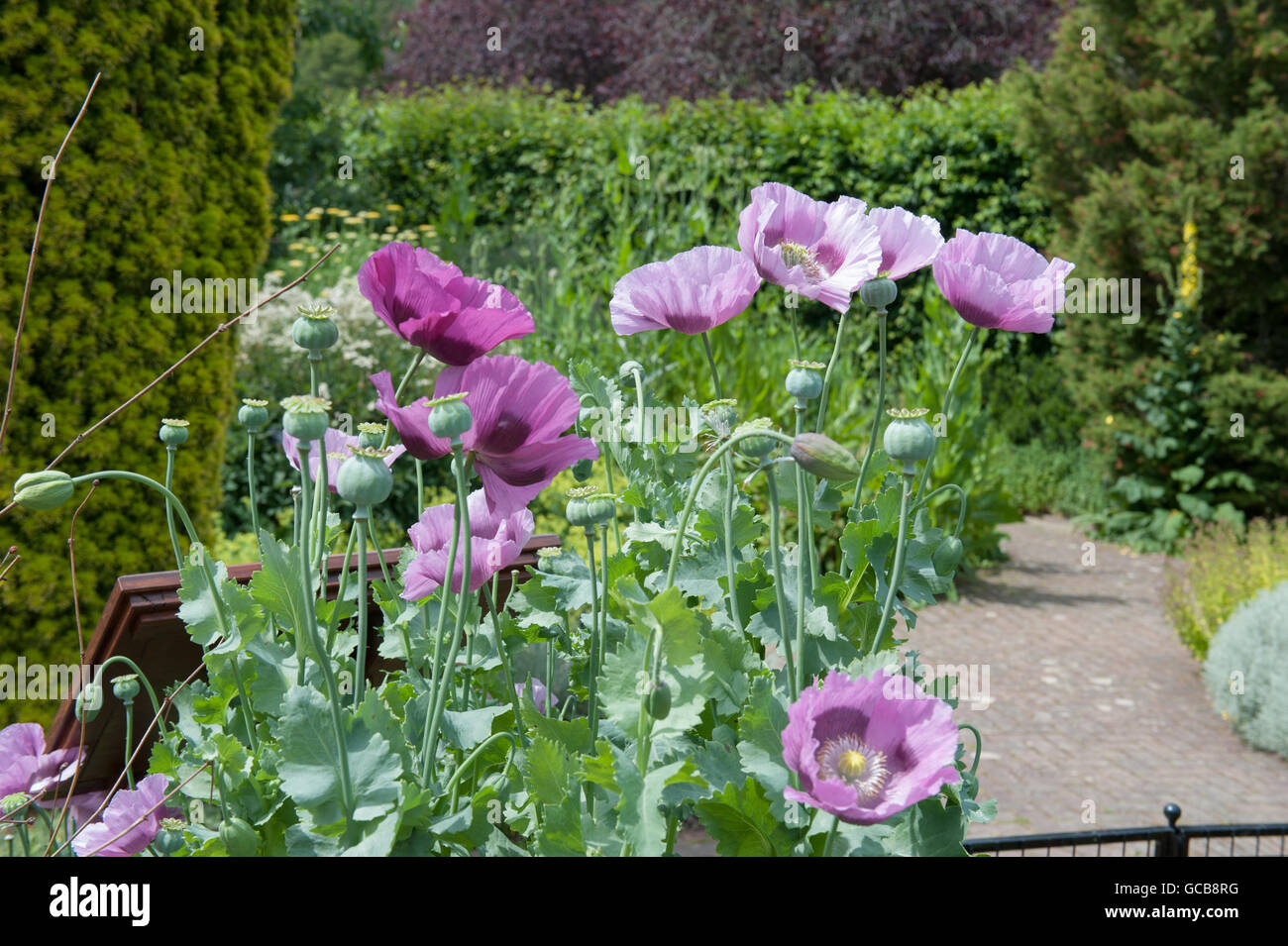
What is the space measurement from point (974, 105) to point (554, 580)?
368 inches

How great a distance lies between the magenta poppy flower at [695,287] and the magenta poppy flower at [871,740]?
325 millimetres

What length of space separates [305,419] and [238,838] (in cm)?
26

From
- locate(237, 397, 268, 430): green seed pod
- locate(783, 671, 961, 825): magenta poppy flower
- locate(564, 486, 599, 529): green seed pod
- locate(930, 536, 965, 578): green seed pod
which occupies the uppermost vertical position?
locate(237, 397, 268, 430): green seed pod

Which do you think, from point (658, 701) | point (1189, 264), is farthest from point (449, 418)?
point (1189, 264)

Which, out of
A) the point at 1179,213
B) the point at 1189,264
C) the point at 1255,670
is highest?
the point at 1179,213

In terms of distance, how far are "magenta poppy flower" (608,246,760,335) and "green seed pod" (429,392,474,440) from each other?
27 cm

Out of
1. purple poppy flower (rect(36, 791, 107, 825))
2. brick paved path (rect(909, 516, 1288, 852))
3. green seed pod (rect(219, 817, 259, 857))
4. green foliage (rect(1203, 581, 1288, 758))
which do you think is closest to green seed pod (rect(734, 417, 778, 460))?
green seed pod (rect(219, 817, 259, 857))

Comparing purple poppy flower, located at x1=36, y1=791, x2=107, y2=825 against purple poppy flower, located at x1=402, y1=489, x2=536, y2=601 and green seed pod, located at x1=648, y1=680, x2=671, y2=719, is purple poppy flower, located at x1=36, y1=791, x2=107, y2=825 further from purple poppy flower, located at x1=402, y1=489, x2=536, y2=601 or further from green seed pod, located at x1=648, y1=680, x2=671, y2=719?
green seed pod, located at x1=648, y1=680, x2=671, y2=719

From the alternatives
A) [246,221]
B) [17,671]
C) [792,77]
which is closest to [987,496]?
[246,221]

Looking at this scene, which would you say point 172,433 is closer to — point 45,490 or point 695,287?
point 45,490

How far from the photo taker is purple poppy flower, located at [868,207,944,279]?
90 centimetres

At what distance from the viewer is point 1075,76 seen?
27.1 feet

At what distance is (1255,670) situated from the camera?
455cm

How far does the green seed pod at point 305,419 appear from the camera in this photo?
1.88 feet
